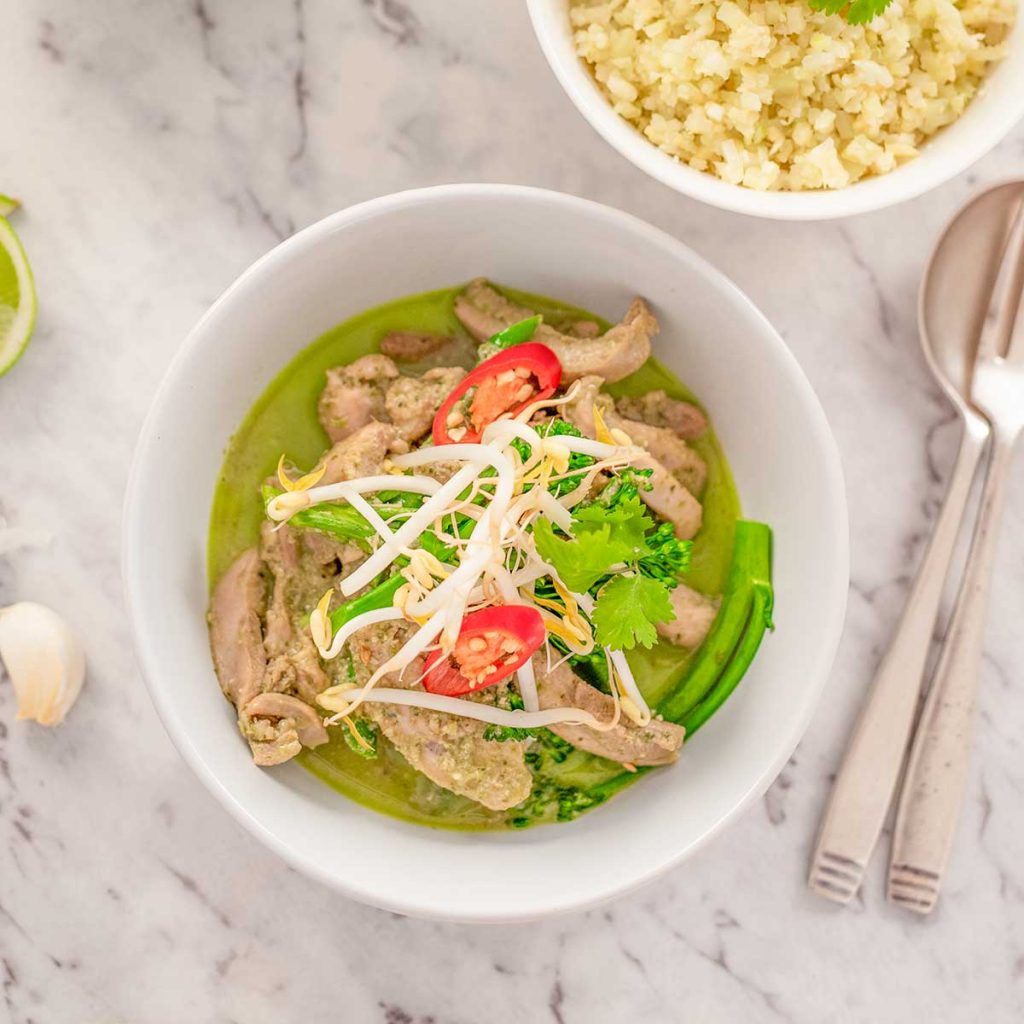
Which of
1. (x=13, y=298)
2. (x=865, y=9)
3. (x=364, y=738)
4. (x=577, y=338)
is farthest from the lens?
(x=13, y=298)

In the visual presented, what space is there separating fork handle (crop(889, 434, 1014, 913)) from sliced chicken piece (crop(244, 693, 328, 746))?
1342 mm

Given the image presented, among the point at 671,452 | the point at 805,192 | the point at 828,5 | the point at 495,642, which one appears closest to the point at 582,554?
the point at 495,642

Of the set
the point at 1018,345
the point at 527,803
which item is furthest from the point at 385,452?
the point at 1018,345

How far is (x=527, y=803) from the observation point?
→ 215 cm

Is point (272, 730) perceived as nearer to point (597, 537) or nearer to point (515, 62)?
point (597, 537)

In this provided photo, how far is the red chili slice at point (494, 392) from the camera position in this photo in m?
2.02

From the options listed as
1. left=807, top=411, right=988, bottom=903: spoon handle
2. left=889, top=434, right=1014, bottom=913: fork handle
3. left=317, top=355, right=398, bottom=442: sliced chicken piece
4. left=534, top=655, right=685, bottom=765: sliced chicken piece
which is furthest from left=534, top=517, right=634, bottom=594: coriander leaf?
left=889, top=434, right=1014, bottom=913: fork handle

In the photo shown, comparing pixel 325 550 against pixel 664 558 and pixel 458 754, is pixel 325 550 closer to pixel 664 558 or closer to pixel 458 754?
pixel 458 754

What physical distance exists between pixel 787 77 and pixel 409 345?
3.02 feet

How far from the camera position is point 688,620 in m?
2.14

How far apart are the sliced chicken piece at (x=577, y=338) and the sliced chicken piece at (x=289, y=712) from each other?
0.83 metres

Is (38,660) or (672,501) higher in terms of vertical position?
(672,501)

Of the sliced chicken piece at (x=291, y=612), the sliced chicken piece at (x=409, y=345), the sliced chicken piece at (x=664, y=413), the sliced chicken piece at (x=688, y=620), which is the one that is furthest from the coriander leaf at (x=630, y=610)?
the sliced chicken piece at (x=409, y=345)

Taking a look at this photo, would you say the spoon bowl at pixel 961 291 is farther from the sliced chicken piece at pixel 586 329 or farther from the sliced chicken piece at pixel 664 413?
the sliced chicken piece at pixel 586 329
